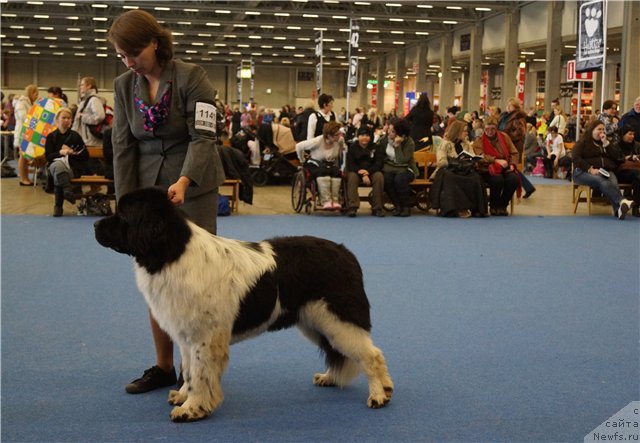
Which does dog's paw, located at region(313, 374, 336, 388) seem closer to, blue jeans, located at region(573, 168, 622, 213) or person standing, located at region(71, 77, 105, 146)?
blue jeans, located at region(573, 168, 622, 213)

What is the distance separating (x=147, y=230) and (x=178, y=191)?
1.53 ft

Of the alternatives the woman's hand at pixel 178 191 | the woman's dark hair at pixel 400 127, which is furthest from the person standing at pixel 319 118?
the woman's hand at pixel 178 191

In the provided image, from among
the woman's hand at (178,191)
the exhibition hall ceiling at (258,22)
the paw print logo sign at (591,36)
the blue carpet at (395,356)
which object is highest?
the exhibition hall ceiling at (258,22)

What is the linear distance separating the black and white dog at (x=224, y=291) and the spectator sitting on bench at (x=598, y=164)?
28.5 feet

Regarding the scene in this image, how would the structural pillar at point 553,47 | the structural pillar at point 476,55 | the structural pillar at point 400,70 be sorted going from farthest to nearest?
the structural pillar at point 400,70, the structural pillar at point 476,55, the structural pillar at point 553,47

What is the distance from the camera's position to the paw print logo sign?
43.6 feet

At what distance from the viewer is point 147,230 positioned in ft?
9.97

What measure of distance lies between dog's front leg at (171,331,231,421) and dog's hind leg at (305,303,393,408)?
43cm

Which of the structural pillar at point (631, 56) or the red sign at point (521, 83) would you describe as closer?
the structural pillar at point (631, 56)

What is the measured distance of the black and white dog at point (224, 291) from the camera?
3104mm

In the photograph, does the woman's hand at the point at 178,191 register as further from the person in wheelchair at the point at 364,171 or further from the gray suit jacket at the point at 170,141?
the person in wheelchair at the point at 364,171

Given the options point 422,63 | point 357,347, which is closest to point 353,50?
point 357,347

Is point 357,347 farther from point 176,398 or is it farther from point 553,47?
point 553,47

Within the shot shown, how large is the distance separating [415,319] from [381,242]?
3.54 meters
